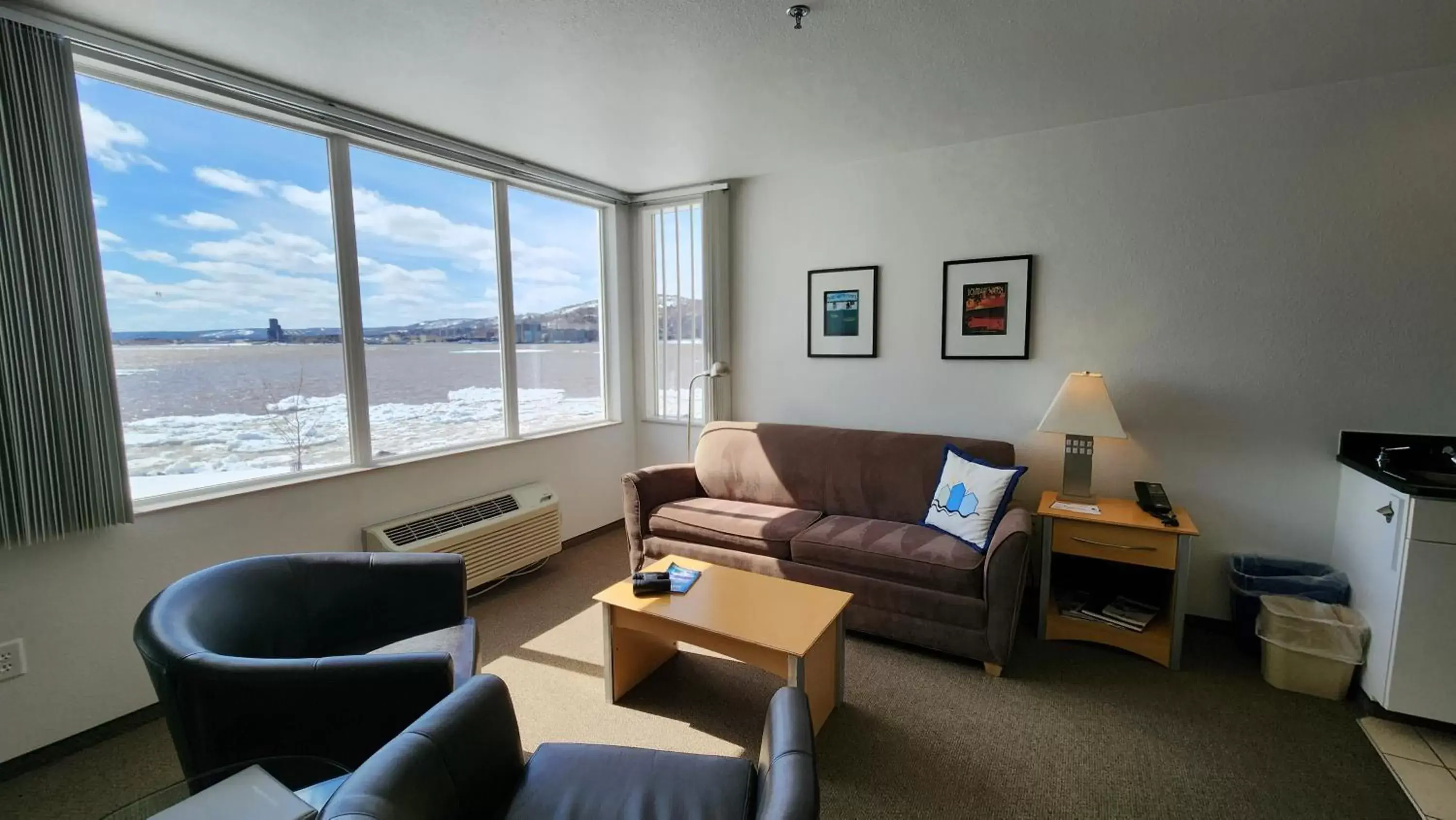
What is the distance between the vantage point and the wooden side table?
2428 millimetres

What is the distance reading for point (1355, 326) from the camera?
2479 mm

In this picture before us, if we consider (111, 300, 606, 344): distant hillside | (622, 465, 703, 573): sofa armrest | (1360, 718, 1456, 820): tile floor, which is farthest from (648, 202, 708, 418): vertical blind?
(1360, 718, 1456, 820): tile floor

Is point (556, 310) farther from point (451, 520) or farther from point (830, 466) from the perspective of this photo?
point (830, 466)

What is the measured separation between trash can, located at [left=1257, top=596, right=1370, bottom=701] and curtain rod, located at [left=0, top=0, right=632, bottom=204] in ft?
14.0

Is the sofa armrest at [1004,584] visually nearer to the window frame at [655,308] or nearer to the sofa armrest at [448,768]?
the sofa armrest at [448,768]

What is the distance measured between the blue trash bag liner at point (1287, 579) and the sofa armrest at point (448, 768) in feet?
9.91

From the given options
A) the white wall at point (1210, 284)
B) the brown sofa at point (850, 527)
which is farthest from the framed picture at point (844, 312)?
the brown sofa at point (850, 527)

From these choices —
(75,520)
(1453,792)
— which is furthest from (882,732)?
(75,520)

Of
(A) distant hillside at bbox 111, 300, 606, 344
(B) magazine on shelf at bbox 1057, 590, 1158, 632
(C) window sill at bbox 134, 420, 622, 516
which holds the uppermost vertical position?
(A) distant hillside at bbox 111, 300, 606, 344

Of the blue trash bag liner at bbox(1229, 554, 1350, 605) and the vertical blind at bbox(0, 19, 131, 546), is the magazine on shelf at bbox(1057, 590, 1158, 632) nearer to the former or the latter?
the blue trash bag liner at bbox(1229, 554, 1350, 605)

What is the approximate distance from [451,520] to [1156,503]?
11.3ft

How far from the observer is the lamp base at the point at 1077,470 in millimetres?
2801

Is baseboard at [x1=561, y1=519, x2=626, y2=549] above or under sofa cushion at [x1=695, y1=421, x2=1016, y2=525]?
under

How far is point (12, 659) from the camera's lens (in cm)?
191
